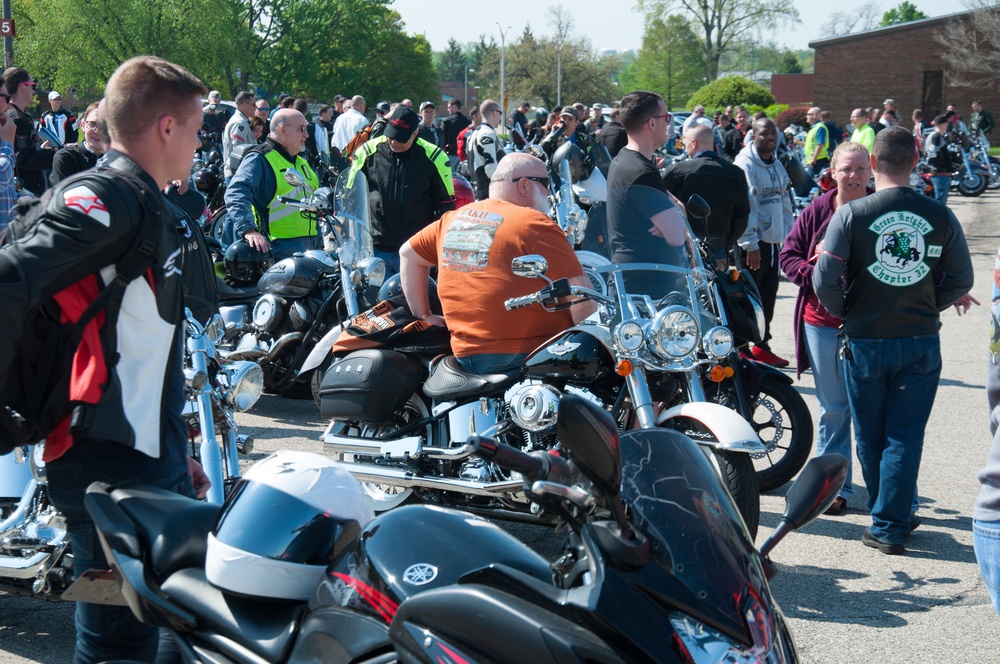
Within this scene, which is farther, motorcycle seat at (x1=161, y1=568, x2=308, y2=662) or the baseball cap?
the baseball cap

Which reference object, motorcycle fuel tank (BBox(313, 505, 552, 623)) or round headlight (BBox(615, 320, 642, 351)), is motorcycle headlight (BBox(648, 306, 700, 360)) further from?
motorcycle fuel tank (BBox(313, 505, 552, 623))

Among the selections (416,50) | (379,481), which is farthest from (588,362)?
(416,50)

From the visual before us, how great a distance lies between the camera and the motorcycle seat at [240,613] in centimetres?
217

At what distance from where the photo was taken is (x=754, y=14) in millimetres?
76625

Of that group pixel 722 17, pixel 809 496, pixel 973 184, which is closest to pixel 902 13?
pixel 722 17

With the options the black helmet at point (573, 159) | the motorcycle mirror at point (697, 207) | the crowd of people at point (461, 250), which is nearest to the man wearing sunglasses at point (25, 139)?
the crowd of people at point (461, 250)

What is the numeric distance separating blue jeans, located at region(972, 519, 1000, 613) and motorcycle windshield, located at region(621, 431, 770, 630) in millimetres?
840

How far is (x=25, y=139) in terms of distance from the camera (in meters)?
10.9

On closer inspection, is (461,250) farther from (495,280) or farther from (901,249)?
(901,249)

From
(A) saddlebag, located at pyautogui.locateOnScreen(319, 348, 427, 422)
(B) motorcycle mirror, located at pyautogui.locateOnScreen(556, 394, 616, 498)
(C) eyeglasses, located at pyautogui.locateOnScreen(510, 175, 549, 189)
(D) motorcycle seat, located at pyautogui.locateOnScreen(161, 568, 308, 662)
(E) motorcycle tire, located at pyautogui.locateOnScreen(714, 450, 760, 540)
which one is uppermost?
(C) eyeglasses, located at pyautogui.locateOnScreen(510, 175, 549, 189)

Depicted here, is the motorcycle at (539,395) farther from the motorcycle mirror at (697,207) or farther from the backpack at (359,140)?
the backpack at (359,140)

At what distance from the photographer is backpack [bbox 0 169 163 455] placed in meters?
2.47

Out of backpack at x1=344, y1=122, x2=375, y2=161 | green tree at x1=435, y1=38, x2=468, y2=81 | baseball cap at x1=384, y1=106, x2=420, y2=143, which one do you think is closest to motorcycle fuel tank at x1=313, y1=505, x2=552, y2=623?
baseball cap at x1=384, y1=106, x2=420, y2=143

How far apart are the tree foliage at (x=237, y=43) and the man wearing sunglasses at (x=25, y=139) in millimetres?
34850
